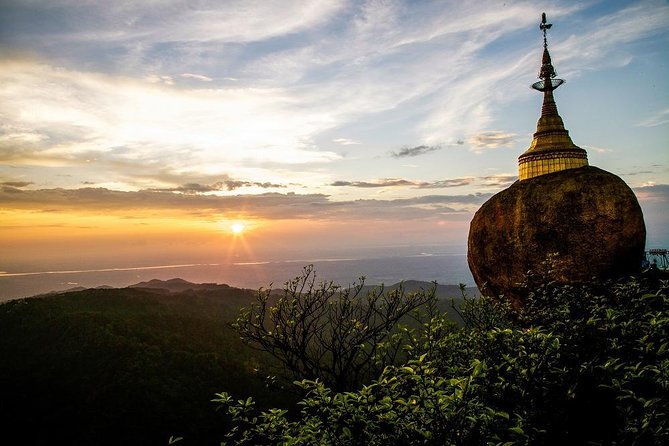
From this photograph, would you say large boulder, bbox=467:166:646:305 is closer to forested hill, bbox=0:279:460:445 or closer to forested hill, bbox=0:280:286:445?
forested hill, bbox=0:280:286:445

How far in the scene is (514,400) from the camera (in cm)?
741

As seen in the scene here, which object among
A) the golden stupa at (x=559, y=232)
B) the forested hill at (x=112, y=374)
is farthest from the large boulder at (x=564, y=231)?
the forested hill at (x=112, y=374)

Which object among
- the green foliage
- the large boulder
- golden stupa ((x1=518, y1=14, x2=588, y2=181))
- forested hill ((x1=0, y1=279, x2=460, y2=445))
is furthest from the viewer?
forested hill ((x1=0, y1=279, x2=460, y2=445))

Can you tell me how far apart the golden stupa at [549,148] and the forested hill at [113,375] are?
101 ft

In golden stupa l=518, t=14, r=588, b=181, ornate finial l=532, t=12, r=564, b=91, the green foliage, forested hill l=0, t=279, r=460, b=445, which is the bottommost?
forested hill l=0, t=279, r=460, b=445

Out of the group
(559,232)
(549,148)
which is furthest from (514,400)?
(549,148)

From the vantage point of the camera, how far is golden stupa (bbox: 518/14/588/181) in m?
29.2

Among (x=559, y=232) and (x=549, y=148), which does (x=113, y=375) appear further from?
(x=549, y=148)

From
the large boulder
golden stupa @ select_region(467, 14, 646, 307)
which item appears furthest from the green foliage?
the large boulder

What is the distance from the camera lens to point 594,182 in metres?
15.8

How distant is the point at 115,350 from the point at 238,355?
17.4 m

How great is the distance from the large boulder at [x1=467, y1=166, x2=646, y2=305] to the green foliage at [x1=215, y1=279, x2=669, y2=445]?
6.18m

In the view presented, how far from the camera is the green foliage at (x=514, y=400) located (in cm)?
584

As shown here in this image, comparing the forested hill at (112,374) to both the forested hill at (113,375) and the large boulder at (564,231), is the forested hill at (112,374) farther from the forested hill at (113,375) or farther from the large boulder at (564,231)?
the large boulder at (564,231)
